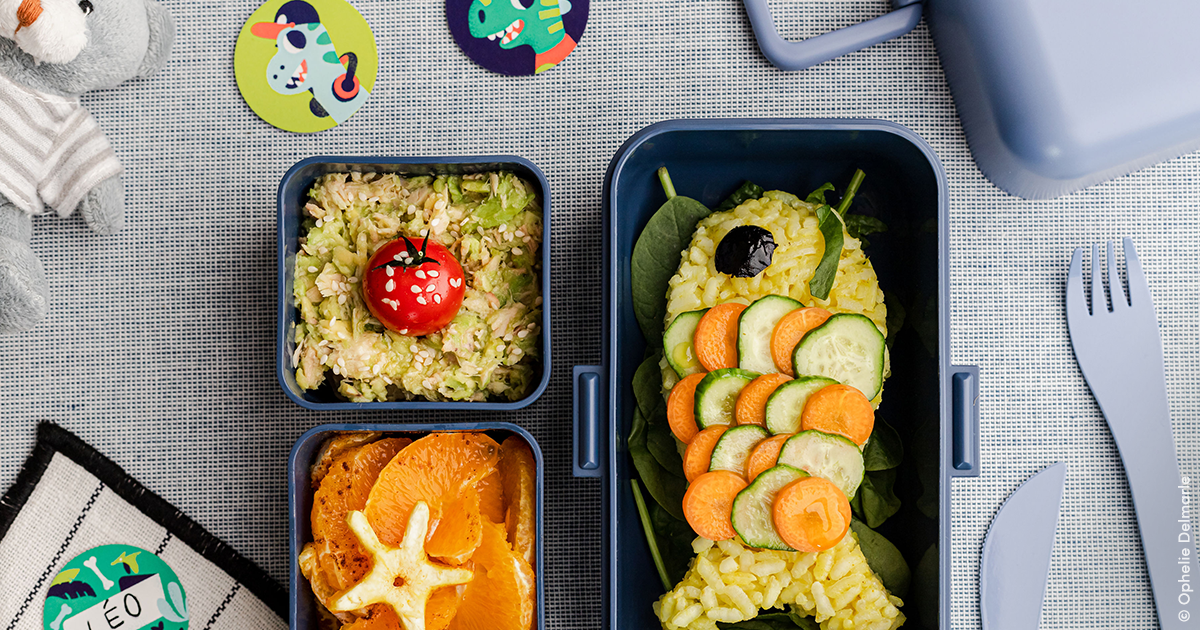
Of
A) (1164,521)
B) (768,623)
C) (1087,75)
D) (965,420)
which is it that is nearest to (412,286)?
(768,623)

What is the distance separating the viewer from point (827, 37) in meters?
1.53

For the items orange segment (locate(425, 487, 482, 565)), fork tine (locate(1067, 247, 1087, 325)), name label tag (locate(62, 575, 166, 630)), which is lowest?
name label tag (locate(62, 575, 166, 630))

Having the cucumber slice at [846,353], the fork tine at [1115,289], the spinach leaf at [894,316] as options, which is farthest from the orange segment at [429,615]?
the fork tine at [1115,289]

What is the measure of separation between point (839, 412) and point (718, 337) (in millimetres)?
242

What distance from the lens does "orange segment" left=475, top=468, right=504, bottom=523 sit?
4.50 feet

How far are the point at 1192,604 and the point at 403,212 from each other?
1807 millimetres

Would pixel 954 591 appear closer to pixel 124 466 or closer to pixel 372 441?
pixel 372 441

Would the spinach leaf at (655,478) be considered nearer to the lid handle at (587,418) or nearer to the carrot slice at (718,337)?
the lid handle at (587,418)

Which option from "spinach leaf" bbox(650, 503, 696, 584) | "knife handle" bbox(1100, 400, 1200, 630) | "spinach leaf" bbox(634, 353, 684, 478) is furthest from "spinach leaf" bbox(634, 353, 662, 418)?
"knife handle" bbox(1100, 400, 1200, 630)

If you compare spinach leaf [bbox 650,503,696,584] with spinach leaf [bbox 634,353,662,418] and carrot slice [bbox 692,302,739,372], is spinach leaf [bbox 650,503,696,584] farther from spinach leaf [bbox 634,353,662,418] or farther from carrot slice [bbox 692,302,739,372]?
carrot slice [bbox 692,302,739,372]

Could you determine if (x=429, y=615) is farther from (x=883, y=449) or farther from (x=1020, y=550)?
(x=1020, y=550)

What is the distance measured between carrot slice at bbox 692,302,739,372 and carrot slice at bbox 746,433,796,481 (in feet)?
0.49

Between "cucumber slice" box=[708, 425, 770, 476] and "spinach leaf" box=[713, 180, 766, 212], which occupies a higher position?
"spinach leaf" box=[713, 180, 766, 212]

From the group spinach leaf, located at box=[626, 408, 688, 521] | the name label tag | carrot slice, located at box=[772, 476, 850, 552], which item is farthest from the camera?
the name label tag
